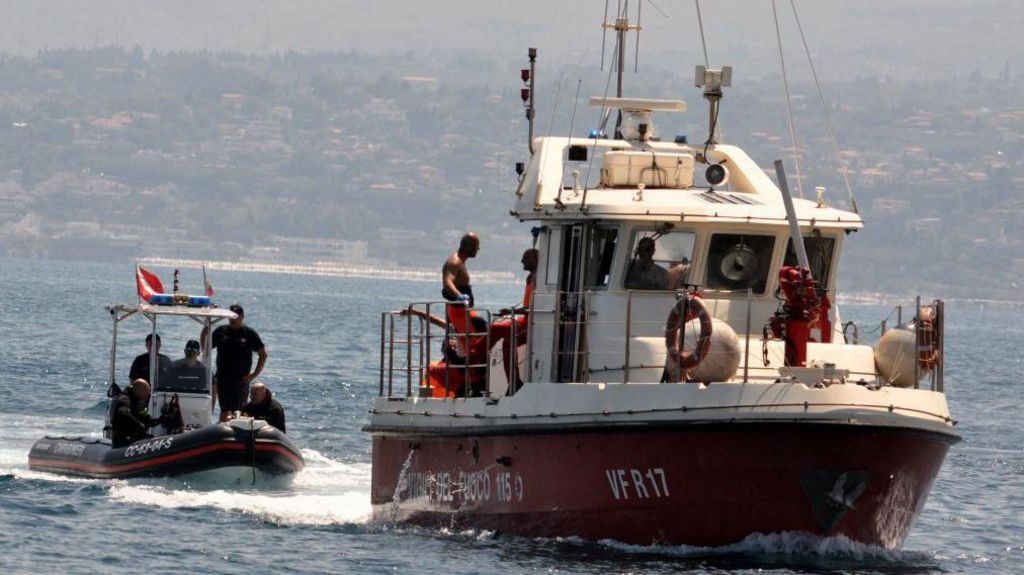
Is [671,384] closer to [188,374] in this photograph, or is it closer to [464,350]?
[464,350]

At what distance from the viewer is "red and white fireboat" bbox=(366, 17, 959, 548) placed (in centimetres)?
1759

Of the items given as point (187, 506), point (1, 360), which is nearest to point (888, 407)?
point (187, 506)

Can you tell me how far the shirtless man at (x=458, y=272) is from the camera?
20.7m

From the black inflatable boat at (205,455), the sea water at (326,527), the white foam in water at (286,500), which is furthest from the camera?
the black inflatable boat at (205,455)

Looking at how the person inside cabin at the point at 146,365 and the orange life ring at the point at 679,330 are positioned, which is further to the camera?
the person inside cabin at the point at 146,365

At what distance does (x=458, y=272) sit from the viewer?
2089cm

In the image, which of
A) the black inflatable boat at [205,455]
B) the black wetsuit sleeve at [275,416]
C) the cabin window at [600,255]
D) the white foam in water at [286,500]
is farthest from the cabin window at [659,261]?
the black wetsuit sleeve at [275,416]

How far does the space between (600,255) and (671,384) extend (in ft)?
7.19

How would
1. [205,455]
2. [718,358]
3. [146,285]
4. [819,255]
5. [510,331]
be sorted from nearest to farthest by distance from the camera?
[718,358], [819,255], [510,331], [205,455], [146,285]

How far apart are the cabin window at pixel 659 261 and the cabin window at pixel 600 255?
221 mm

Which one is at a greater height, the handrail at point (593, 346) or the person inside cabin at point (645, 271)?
the person inside cabin at point (645, 271)

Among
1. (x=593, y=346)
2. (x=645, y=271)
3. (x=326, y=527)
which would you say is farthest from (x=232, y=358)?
(x=645, y=271)

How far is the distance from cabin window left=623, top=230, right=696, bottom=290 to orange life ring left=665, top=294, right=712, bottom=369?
134 centimetres

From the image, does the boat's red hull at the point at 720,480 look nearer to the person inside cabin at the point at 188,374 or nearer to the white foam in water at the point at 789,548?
the white foam in water at the point at 789,548
